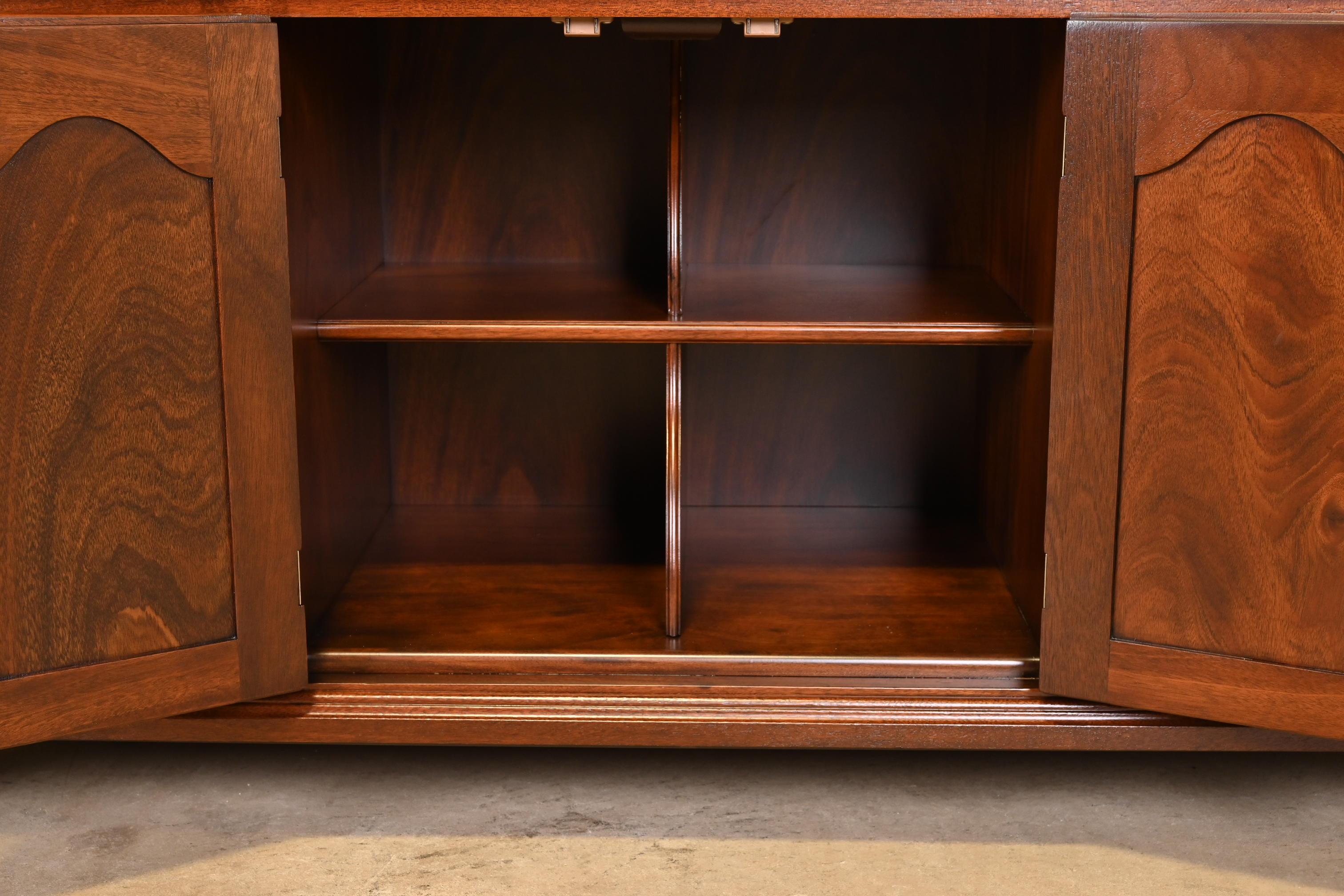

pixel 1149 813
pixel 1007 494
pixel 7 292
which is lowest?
pixel 1149 813

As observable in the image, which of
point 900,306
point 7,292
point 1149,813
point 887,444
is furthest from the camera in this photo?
point 887,444

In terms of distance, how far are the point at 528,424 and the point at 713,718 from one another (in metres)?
0.64

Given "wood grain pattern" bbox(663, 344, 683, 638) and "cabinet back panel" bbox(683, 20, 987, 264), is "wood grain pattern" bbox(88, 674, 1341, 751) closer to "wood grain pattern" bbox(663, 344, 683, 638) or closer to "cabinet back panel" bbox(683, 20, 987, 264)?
"wood grain pattern" bbox(663, 344, 683, 638)

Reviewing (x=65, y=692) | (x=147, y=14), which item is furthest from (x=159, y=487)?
(x=147, y=14)

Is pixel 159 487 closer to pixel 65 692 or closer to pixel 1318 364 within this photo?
pixel 65 692

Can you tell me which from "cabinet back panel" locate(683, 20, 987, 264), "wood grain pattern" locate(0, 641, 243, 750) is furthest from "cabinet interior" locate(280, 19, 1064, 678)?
"wood grain pattern" locate(0, 641, 243, 750)

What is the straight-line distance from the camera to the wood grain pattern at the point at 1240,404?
3.84 ft

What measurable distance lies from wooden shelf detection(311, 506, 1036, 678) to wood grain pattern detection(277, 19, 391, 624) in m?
0.07

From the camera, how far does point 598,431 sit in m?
1.85

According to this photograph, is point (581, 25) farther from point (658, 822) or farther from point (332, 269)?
point (658, 822)

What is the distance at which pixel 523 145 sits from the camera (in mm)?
1771

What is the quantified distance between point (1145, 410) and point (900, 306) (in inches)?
13.2

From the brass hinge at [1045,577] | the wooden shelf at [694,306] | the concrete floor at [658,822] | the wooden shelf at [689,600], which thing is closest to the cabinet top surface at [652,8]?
the wooden shelf at [694,306]

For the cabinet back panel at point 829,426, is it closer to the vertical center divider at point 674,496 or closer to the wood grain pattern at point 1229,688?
the vertical center divider at point 674,496
